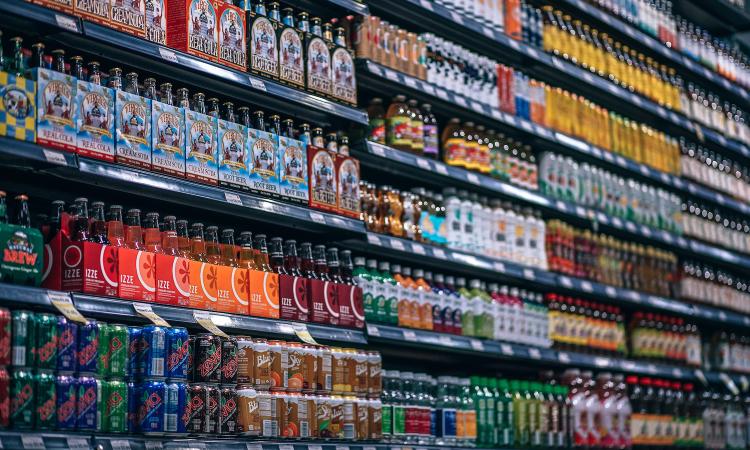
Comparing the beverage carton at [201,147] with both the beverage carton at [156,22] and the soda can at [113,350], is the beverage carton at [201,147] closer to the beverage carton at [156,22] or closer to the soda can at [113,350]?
the beverage carton at [156,22]

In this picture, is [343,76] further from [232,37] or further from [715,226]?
[715,226]

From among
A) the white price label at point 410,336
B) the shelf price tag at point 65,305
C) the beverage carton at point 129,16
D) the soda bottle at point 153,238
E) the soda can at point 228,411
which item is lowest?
the soda can at point 228,411

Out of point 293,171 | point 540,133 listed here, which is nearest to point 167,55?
point 293,171

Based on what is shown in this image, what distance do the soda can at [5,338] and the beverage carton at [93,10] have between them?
108cm

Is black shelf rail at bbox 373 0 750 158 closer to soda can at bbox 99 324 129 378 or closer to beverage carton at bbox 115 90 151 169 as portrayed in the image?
beverage carton at bbox 115 90 151 169

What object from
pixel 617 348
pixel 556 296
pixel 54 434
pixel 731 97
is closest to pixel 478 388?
pixel 556 296

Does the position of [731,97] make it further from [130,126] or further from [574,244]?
[130,126]

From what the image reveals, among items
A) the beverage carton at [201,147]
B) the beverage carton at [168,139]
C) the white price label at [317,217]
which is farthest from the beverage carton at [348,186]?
the beverage carton at [168,139]

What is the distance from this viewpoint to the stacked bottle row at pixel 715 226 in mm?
8695

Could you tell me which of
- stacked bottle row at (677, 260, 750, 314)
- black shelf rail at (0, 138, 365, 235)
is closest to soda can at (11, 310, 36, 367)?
black shelf rail at (0, 138, 365, 235)

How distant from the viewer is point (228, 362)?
4379mm

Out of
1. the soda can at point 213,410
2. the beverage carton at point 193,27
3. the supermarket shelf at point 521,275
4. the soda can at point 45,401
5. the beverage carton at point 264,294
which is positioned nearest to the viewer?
the soda can at point 45,401

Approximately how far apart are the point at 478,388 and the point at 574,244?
1.39 m

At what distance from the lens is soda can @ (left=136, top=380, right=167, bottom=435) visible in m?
3.96
